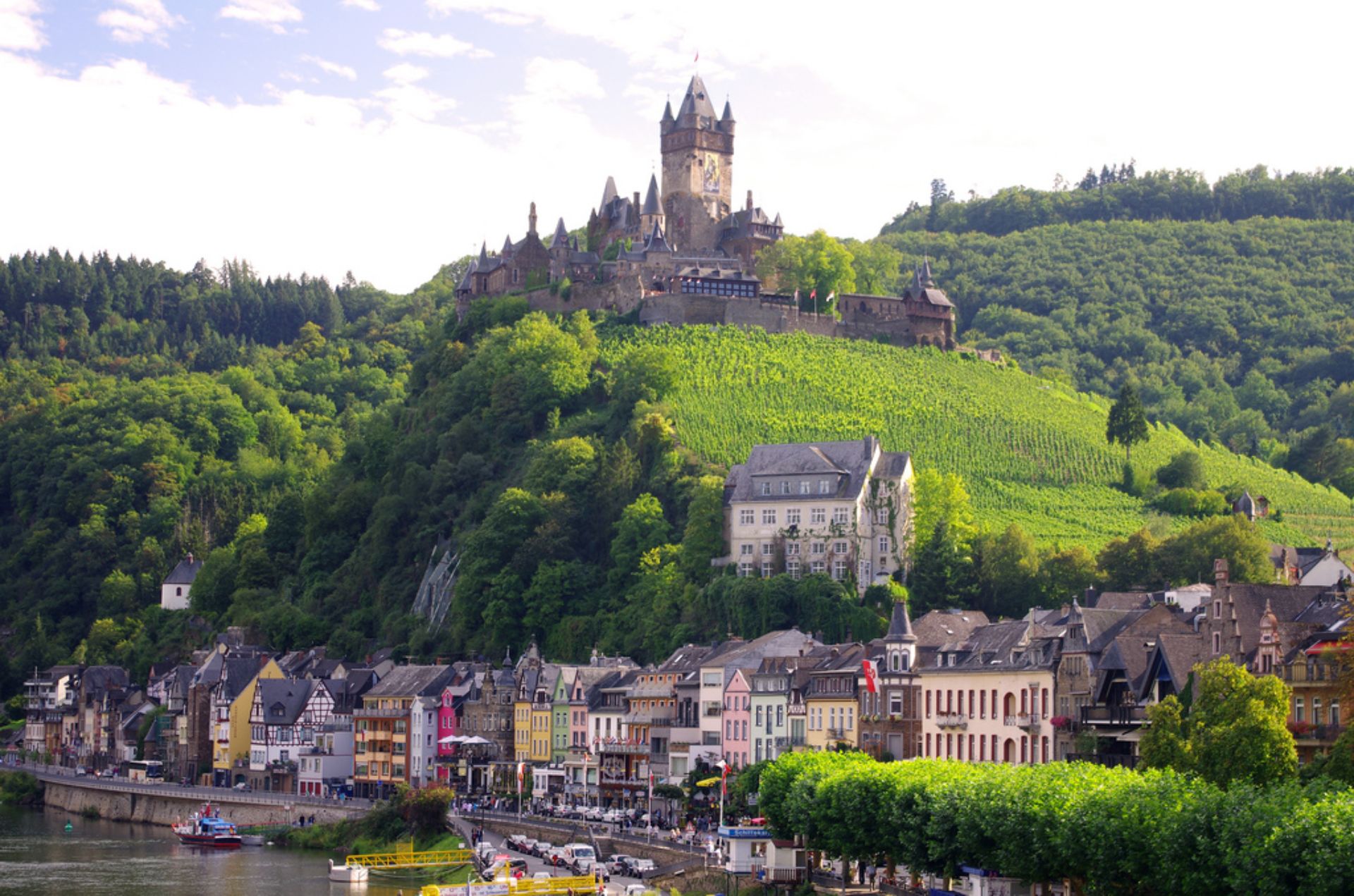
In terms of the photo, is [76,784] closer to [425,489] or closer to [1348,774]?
[425,489]

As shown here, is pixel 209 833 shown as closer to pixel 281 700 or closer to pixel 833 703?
pixel 281 700

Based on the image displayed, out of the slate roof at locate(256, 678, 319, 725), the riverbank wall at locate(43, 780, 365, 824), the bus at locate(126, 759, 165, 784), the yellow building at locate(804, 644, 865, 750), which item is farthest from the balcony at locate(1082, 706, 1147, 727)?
the bus at locate(126, 759, 165, 784)

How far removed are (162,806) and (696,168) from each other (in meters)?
77.1

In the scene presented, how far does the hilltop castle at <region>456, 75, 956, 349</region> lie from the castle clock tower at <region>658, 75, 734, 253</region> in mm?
84

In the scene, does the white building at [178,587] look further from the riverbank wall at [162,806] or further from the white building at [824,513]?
the white building at [824,513]

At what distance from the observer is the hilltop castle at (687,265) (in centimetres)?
16262

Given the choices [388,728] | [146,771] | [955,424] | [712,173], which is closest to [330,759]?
[388,728]

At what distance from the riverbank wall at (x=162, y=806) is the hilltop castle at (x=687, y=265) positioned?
2213 inches

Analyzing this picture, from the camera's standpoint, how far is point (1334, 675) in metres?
64.2

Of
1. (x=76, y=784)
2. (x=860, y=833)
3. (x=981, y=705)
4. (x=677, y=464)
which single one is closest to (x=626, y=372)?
(x=677, y=464)

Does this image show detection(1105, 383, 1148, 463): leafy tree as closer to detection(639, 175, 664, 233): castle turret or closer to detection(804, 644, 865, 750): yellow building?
detection(639, 175, 664, 233): castle turret

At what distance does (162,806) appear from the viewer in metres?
122

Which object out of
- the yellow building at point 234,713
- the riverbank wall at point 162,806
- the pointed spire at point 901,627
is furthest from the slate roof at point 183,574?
the pointed spire at point 901,627

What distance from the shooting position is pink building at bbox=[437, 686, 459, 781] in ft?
391
